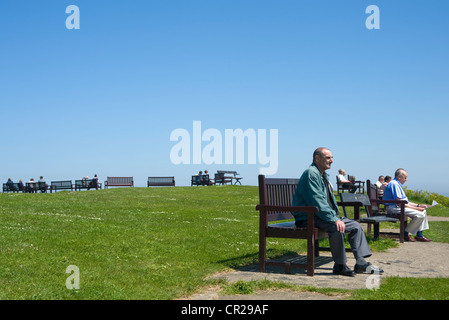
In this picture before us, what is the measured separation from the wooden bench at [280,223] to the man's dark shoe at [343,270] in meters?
0.39

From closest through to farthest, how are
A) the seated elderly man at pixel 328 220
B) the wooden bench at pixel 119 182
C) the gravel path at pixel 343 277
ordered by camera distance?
the gravel path at pixel 343 277 < the seated elderly man at pixel 328 220 < the wooden bench at pixel 119 182

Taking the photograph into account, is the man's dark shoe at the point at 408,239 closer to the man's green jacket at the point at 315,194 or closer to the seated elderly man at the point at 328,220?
the seated elderly man at the point at 328,220

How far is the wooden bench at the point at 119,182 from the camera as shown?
43.3m

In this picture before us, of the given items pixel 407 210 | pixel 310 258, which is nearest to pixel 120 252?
pixel 310 258

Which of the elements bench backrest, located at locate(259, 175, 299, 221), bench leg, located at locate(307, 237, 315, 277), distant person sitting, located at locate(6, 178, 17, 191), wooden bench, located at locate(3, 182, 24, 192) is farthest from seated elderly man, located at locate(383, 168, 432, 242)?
distant person sitting, located at locate(6, 178, 17, 191)

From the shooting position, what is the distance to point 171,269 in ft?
25.3

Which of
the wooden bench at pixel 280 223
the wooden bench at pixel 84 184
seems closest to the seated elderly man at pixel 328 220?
the wooden bench at pixel 280 223

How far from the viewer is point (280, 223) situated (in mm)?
8266

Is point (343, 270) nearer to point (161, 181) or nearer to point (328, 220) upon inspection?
point (328, 220)

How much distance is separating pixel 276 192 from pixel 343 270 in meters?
1.83
